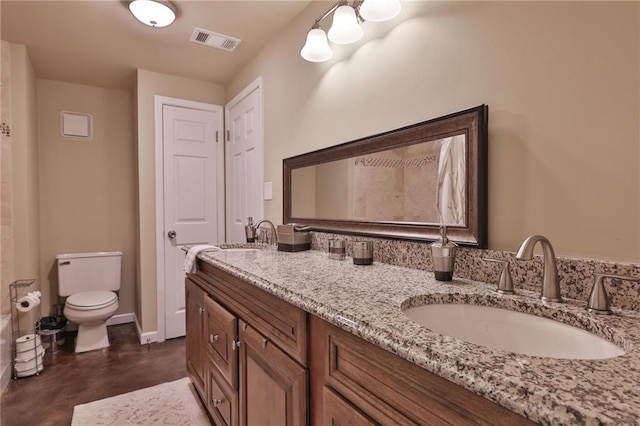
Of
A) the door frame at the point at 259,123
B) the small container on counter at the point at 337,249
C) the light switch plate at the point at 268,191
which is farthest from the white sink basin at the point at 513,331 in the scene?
the door frame at the point at 259,123

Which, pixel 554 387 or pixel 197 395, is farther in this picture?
pixel 197 395

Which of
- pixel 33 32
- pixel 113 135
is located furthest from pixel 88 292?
pixel 33 32

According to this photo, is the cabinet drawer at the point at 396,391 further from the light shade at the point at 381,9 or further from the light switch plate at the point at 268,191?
the light switch plate at the point at 268,191

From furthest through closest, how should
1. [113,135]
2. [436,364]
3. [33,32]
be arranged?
[113,135] → [33,32] → [436,364]

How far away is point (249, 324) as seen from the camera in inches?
49.7

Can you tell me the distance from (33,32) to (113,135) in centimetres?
126

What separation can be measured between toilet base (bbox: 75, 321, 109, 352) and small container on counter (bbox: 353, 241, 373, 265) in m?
2.54

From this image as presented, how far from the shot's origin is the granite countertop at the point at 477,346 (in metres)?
0.41

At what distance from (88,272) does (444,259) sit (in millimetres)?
3278

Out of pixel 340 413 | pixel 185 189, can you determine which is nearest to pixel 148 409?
pixel 340 413

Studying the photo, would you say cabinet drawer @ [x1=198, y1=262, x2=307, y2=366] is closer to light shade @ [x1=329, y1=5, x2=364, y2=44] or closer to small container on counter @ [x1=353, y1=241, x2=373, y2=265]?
small container on counter @ [x1=353, y1=241, x2=373, y2=265]

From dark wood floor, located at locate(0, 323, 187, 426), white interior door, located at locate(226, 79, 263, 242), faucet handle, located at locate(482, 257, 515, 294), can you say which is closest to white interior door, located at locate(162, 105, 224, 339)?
white interior door, located at locate(226, 79, 263, 242)

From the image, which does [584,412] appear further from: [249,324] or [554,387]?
[249,324]

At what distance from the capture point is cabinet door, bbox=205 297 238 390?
1.38 m
